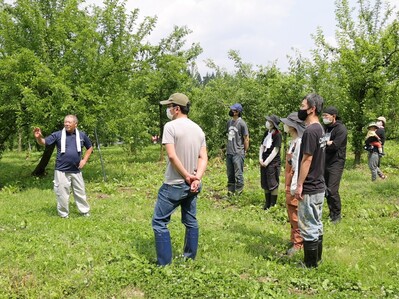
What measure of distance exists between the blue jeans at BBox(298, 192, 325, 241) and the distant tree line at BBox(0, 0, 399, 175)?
7649 millimetres

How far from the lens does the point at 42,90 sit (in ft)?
37.4

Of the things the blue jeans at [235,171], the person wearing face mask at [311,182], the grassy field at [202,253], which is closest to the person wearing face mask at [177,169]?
the grassy field at [202,253]

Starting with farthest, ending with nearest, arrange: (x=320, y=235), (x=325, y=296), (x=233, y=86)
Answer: (x=233, y=86) < (x=320, y=235) < (x=325, y=296)

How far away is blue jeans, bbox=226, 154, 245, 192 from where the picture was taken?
9414mm

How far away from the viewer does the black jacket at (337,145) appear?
24.1 ft

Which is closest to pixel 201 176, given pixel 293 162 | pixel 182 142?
pixel 182 142

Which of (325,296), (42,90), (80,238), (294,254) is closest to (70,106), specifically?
(42,90)

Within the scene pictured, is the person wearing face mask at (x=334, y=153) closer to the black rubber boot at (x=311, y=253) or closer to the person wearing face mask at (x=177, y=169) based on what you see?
the black rubber boot at (x=311, y=253)

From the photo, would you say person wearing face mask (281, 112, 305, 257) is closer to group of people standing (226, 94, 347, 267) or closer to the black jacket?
group of people standing (226, 94, 347, 267)

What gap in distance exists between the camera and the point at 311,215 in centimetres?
509

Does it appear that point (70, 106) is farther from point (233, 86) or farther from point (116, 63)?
point (233, 86)

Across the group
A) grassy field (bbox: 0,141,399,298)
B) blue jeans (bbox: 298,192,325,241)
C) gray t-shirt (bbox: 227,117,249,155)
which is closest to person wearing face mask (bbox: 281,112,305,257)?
grassy field (bbox: 0,141,399,298)

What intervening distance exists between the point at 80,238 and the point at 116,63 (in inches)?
290

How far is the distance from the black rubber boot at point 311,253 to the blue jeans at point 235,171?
4.35 m
